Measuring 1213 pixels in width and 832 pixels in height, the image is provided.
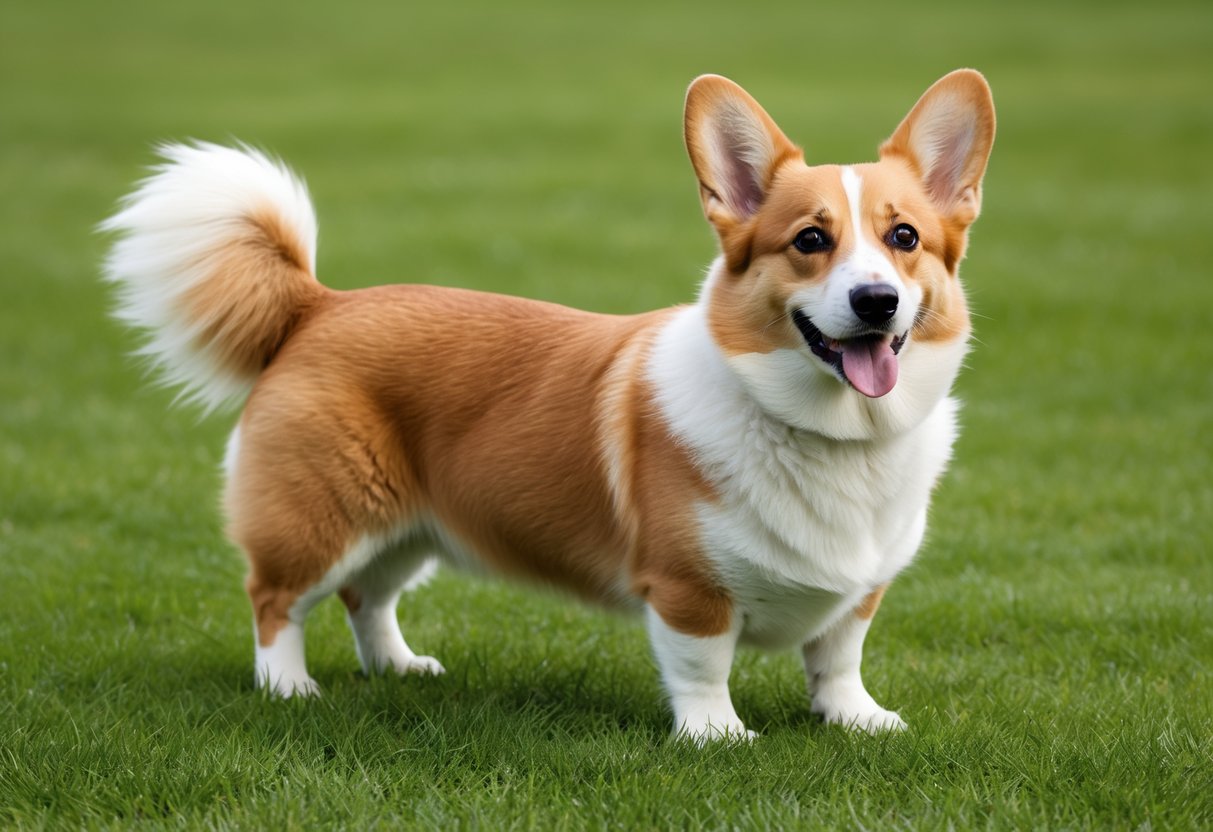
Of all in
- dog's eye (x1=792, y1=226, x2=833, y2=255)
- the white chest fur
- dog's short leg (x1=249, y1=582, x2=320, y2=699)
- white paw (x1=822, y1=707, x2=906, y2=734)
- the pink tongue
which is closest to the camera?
the pink tongue

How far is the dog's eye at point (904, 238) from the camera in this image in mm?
3627

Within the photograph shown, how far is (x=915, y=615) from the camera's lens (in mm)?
5090

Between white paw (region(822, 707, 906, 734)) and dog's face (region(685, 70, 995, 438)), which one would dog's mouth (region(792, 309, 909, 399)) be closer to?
dog's face (region(685, 70, 995, 438))

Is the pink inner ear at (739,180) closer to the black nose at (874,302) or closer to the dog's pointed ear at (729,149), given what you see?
the dog's pointed ear at (729,149)

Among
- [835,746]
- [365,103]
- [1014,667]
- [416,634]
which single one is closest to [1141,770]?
[835,746]

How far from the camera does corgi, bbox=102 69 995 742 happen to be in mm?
3691

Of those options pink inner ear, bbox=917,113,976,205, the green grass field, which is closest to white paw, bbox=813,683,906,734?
→ the green grass field

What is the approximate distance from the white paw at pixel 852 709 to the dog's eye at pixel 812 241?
1363 millimetres

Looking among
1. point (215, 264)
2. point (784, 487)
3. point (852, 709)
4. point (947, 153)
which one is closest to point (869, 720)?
point (852, 709)

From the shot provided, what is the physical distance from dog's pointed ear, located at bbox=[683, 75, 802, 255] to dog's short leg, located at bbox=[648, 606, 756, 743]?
3.68 feet

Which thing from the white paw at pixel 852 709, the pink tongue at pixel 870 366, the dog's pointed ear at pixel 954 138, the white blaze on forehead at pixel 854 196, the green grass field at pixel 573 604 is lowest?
the green grass field at pixel 573 604

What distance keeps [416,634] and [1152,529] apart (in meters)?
3.18

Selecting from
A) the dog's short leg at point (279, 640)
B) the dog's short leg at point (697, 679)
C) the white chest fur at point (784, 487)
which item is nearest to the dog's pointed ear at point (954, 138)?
the white chest fur at point (784, 487)

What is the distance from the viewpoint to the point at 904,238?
3.64 metres
